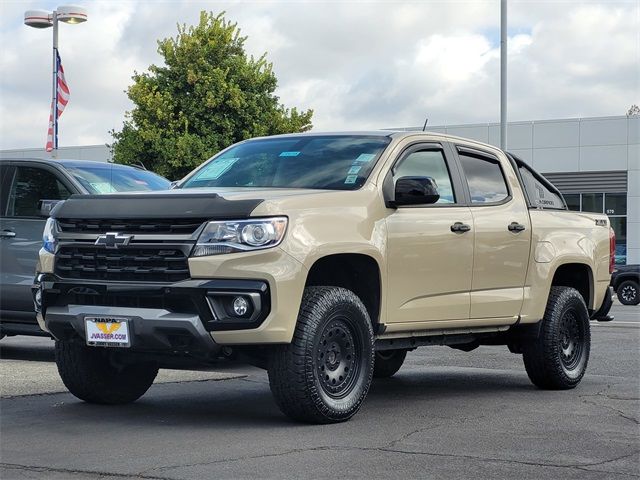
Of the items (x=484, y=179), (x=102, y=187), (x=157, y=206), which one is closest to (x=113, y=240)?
(x=157, y=206)

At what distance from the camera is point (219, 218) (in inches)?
267

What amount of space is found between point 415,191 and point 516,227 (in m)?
1.58

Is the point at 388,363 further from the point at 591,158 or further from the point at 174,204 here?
the point at 591,158

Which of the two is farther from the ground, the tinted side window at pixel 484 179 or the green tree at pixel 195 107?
the green tree at pixel 195 107

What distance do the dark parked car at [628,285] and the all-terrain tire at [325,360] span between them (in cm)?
2108

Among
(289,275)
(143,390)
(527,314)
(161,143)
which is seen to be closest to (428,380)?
(527,314)

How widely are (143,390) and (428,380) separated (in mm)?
2898

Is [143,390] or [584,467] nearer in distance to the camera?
[584,467]

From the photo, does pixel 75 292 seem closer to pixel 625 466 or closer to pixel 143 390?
pixel 143 390

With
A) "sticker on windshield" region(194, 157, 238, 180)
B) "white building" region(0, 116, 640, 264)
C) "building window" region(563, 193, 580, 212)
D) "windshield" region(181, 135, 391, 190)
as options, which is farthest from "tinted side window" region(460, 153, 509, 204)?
"building window" region(563, 193, 580, 212)

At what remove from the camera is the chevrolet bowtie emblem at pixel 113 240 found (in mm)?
7000

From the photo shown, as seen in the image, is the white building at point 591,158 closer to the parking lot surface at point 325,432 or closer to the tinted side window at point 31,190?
the tinted side window at point 31,190

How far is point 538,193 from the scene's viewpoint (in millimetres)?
9844

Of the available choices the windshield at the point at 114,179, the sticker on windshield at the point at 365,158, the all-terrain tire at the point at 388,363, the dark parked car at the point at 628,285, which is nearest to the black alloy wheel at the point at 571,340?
the all-terrain tire at the point at 388,363
